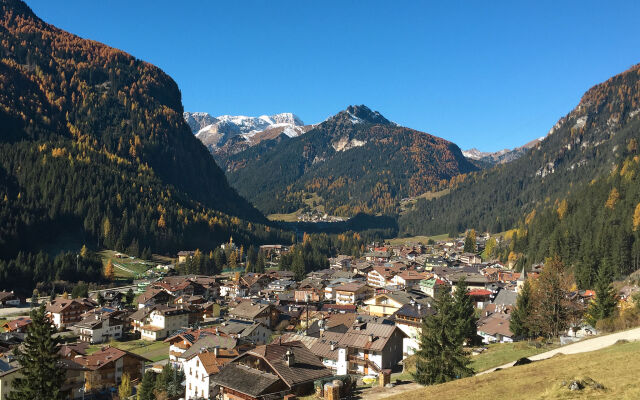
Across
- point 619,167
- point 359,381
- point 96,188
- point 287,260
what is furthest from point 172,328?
point 619,167

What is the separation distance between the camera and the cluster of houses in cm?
3912

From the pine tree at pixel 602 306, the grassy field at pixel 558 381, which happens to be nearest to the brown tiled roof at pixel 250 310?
the pine tree at pixel 602 306

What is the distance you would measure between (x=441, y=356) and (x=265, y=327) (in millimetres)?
48473

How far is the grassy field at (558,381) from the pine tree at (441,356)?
6931 mm

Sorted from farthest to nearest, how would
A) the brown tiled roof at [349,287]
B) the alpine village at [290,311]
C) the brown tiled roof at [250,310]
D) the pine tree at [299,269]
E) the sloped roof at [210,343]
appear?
1. the pine tree at [299,269]
2. the brown tiled roof at [349,287]
3. the brown tiled roof at [250,310]
4. the sloped roof at [210,343]
5. the alpine village at [290,311]

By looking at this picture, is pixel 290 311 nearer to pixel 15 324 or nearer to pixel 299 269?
pixel 299 269

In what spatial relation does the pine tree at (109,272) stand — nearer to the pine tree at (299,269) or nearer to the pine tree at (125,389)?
the pine tree at (299,269)

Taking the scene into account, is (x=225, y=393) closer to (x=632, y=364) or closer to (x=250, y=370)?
(x=250, y=370)

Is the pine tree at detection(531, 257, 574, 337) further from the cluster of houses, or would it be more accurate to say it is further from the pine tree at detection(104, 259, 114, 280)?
the pine tree at detection(104, 259, 114, 280)

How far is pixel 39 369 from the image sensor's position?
38.4m

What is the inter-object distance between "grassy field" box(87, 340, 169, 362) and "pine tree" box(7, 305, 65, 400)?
35111 millimetres

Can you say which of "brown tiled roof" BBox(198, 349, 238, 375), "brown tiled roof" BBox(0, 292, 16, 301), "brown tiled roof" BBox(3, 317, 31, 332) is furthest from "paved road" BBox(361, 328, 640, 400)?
"brown tiled roof" BBox(0, 292, 16, 301)

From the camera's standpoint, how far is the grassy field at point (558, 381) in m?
22.3

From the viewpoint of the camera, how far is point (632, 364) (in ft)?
85.0
